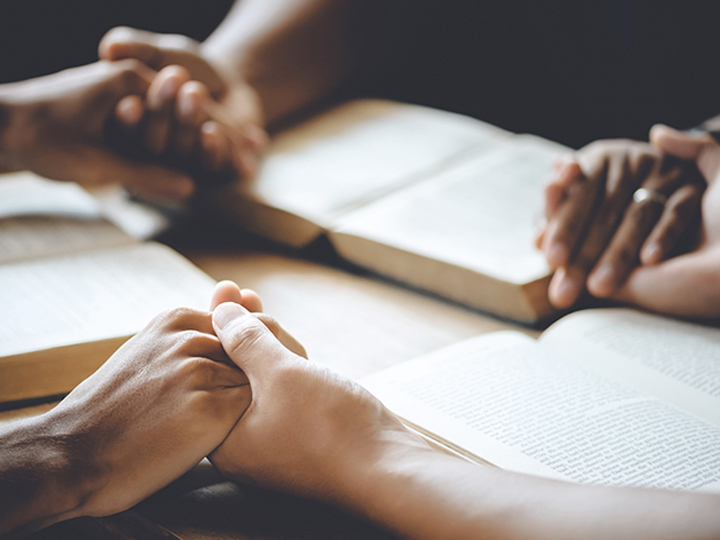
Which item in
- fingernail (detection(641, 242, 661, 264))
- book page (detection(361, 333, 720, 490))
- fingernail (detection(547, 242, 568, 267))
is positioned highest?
fingernail (detection(641, 242, 661, 264))

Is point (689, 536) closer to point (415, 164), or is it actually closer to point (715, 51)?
point (415, 164)

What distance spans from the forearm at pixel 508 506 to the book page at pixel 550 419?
0.06m

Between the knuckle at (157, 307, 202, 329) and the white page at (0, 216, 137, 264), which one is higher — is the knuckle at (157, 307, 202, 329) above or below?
above

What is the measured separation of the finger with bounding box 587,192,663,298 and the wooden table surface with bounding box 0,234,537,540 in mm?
121

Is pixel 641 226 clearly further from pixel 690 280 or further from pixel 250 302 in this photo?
pixel 250 302

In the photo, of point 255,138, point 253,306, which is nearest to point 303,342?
point 253,306

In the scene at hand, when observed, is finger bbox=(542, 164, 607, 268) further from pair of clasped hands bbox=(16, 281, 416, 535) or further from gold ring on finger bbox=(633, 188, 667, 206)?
pair of clasped hands bbox=(16, 281, 416, 535)

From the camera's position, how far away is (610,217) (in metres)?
0.91

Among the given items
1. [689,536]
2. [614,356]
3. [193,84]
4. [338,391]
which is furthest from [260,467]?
[193,84]

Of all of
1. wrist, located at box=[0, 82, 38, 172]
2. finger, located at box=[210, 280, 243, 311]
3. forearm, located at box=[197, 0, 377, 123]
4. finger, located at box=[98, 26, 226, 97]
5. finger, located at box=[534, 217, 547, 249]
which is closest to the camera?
finger, located at box=[210, 280, 243, 311]

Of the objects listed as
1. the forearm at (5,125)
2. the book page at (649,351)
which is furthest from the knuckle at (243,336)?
the forearm at (5,125)

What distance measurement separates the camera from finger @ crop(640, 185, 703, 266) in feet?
2.79

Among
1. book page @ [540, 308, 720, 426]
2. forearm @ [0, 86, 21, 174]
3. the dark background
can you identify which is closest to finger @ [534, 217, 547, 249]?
book page @ [540, 308, 720, 426]

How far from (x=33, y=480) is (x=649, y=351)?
66 cm
